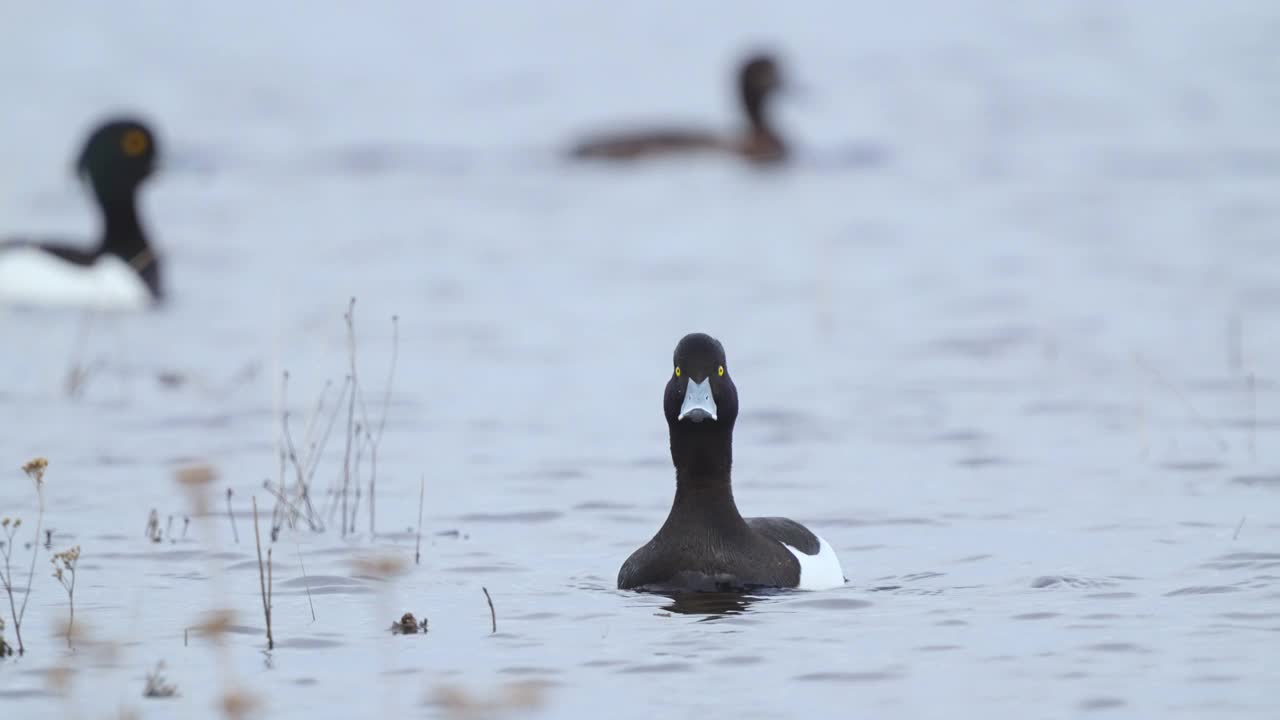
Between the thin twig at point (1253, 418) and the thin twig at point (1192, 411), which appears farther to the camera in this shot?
the thin twig at point (1192, 411)

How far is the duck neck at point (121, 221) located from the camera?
2192 cm

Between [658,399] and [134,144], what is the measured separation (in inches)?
328

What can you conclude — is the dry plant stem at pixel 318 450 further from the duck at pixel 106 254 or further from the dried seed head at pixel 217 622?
the duck at pixel 106 254

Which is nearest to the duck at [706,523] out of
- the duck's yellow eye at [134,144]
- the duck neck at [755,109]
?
the duck's yellow eye at [134,144]

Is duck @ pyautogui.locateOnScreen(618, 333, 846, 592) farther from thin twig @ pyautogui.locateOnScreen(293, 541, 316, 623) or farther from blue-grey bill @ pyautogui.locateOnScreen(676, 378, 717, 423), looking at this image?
thin twig @ pyautogui.locateOnScreen(293, 541, 316, 623)

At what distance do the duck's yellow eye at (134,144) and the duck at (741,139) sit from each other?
11845 mm

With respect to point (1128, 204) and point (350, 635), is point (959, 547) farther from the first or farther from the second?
point (1128, 204)

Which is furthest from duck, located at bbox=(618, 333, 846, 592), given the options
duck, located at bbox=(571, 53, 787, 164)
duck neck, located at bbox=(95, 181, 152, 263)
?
duck, located at bbox=(571, 53, 787, 164)

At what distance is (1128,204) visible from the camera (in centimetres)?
2792

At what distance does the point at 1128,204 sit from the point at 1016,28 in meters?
22.8

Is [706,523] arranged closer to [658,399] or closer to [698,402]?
[698,402]

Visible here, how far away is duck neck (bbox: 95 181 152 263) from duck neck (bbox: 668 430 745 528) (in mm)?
13067

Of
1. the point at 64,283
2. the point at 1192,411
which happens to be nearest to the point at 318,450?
the point at 1192,411

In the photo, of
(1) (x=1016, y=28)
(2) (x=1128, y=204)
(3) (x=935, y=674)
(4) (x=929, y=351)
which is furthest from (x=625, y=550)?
(1) (x=1016, y=28)
